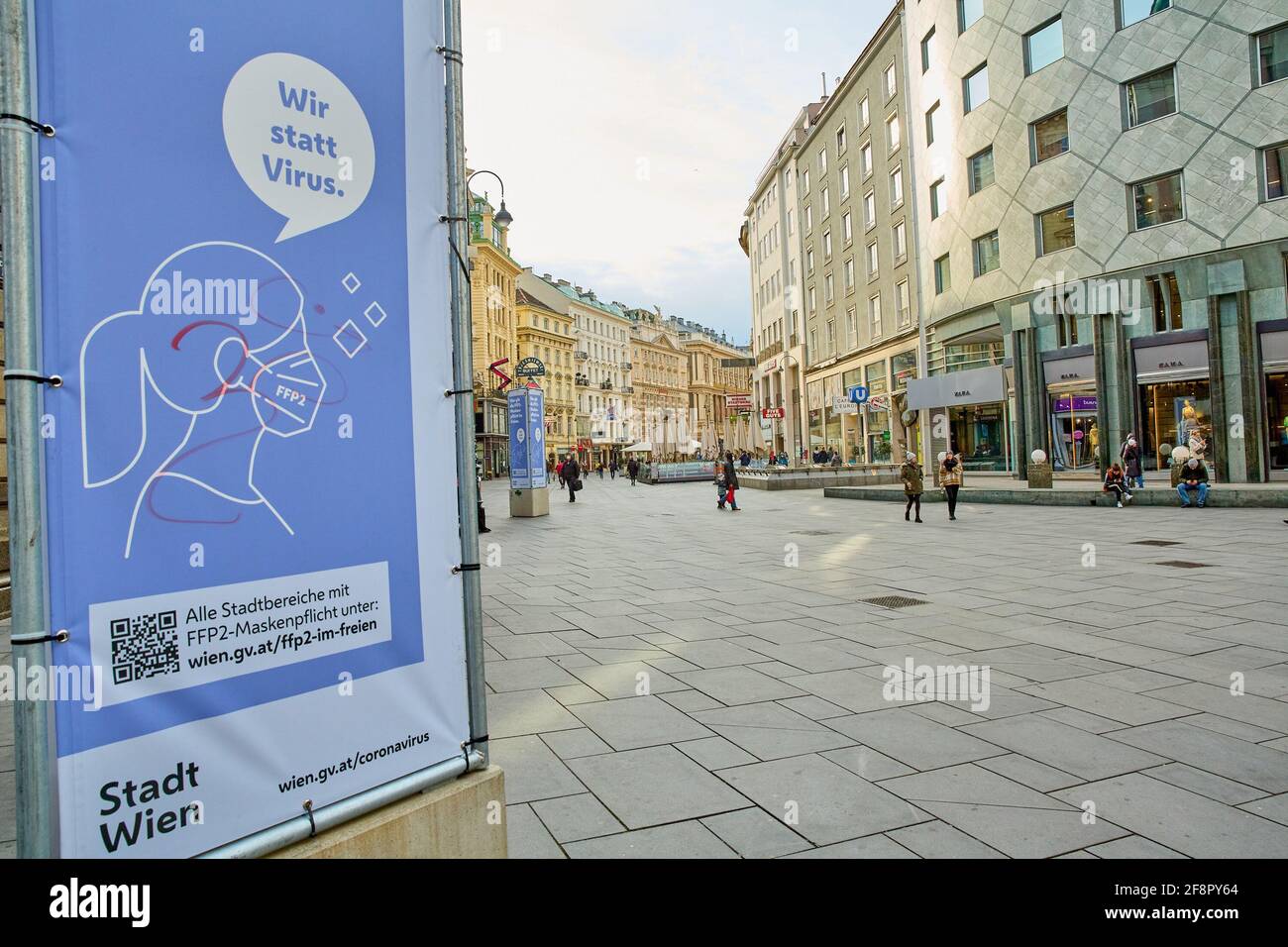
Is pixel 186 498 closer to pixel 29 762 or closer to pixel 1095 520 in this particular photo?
pixel 29 762

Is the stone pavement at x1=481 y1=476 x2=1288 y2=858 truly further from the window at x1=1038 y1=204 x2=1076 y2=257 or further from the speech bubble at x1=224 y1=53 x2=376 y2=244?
the window at x1=1038 y1=204 x2=1076 y2=257

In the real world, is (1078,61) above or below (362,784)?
above

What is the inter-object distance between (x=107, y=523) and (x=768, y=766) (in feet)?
10.6

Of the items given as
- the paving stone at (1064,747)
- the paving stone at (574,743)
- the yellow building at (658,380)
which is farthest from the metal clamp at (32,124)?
the yellow building at (658,380)

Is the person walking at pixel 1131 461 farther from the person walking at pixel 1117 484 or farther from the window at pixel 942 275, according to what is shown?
the window at pixel 942 275

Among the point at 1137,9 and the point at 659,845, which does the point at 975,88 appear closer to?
the point at 1137,9

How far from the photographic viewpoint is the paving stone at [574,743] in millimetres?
4422

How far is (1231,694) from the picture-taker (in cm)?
523

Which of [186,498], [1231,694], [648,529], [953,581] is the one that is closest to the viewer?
[186,498]

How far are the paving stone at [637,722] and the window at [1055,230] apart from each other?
26.6 m

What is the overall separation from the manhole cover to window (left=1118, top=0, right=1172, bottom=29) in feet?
77.4

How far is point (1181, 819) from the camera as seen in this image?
346 cm

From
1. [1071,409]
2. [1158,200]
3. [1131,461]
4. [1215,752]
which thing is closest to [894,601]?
[1215,752]
